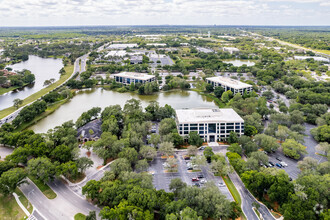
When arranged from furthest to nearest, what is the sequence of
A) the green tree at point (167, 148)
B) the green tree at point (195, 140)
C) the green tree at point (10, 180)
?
1. the green tree at point (195, 140)
2. the green tree at point (167, 148)
3. the green tree at point (10, 180)

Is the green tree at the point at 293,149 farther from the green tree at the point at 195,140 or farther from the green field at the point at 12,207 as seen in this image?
the green field at the point at 12,207

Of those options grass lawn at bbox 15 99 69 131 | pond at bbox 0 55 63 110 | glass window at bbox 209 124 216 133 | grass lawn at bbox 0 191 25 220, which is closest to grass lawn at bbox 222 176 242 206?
glass window at bbox 209 124 216 133

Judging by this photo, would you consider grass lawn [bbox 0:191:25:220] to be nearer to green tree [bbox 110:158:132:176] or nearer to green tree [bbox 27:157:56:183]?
green tree [bbox 27:157:56:183]

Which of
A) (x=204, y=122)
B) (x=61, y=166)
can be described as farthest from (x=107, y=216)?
(x=204, y=122)

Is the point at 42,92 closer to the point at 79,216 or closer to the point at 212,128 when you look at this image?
the point at 79,216

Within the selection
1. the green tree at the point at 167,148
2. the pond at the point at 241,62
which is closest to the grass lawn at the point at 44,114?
the green tree at the point at 167,148

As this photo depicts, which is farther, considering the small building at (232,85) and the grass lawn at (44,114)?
the small building at (232,85)

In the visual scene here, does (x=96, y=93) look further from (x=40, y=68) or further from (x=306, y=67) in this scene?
(x=306, y=67)
